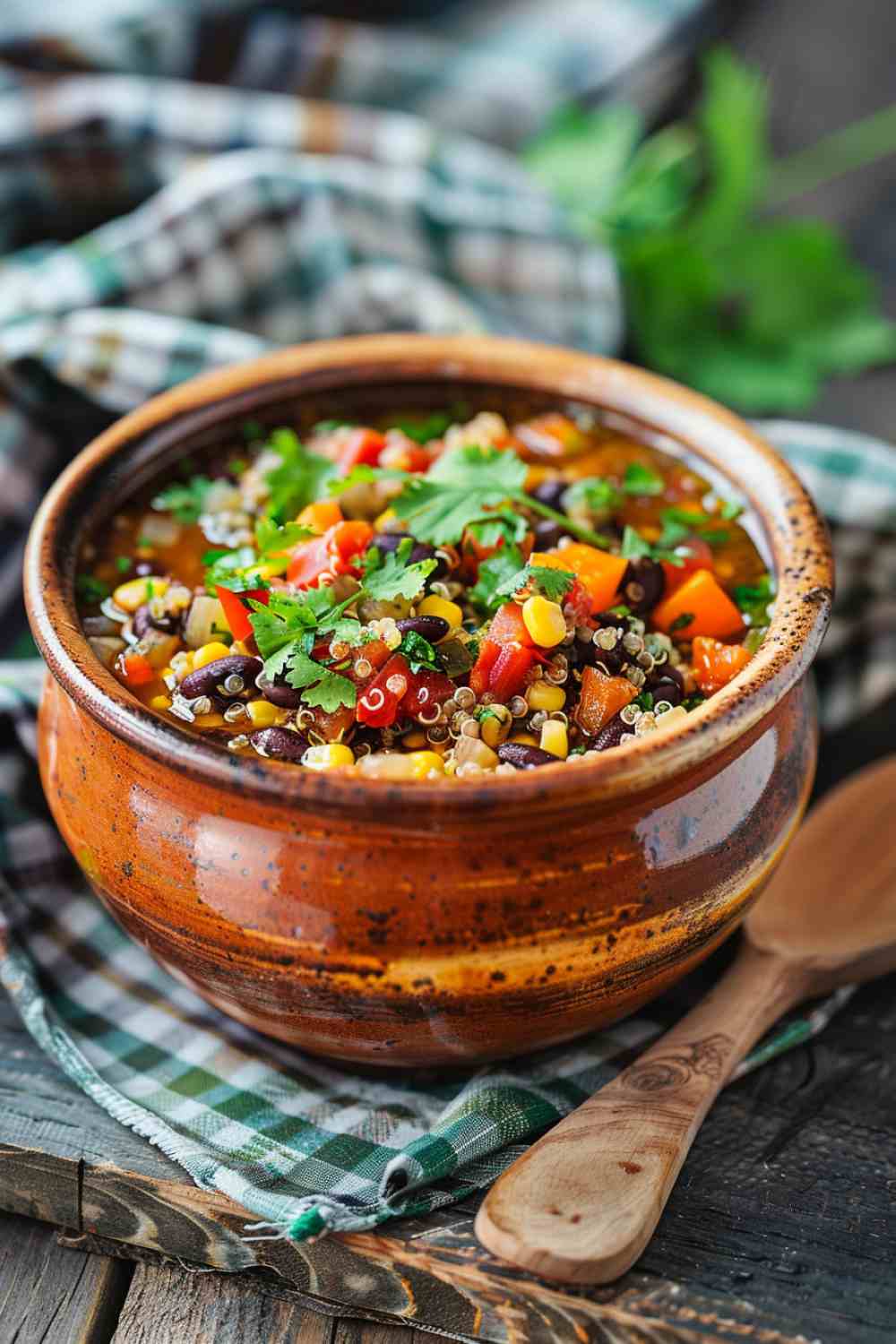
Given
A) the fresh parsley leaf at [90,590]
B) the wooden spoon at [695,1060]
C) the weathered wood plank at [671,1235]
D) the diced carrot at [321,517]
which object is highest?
the diced carrot at [321,517]

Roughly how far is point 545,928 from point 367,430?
4.34ft

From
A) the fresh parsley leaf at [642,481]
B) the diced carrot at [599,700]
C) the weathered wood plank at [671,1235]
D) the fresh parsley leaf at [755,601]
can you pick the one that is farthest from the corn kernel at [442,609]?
the weathered wood plank at [671,1235]

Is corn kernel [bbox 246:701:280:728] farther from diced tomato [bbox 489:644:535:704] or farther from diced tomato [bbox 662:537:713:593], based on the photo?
diced tomato [bbox 662:537:713:593]

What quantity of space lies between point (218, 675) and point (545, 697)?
58 cm

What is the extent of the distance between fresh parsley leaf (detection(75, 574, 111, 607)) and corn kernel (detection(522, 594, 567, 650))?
925 millimetres

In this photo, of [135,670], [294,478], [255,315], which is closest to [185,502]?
[294,478]

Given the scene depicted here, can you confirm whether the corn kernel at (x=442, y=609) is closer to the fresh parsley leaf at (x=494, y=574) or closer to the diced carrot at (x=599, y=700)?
the fresh parsley leaf at (x=494, y=574)

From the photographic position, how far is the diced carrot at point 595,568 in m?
2.73

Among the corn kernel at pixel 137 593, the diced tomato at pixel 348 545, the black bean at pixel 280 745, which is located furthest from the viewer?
the corn kernel at pixel 137 593

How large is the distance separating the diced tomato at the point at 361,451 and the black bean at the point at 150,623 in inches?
22.8

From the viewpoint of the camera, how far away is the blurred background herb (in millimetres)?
4805

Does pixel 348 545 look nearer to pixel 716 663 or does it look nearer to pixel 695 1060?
pixel 716 663

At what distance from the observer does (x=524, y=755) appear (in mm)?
2344

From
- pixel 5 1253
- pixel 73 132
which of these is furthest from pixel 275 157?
pixel 5 1253
